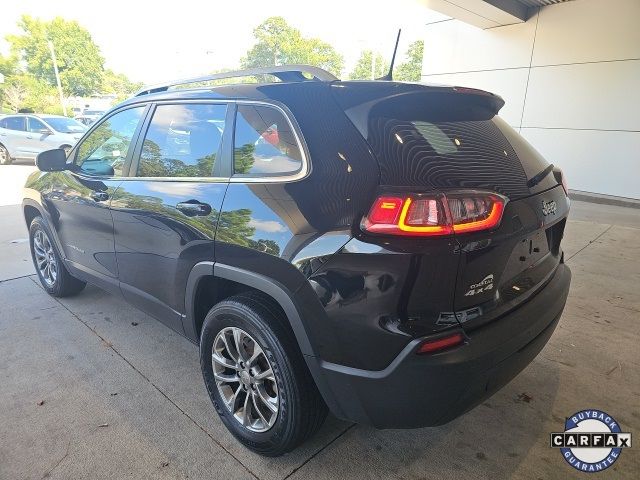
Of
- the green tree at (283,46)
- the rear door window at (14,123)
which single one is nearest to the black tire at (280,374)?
the rear door window at (14,123)

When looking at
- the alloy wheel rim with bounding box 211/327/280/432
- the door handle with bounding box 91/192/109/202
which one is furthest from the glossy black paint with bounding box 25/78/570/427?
the door handle with bounding box 91/192/109/202

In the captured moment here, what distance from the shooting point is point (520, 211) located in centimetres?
179

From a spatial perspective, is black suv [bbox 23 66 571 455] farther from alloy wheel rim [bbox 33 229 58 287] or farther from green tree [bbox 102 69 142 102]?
green tree [bbox 102 69 142 102]

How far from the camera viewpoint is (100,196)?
295 centimetres

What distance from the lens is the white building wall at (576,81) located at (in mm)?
8508

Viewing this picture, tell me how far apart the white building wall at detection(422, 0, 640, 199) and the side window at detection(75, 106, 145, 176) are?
9.44 meters

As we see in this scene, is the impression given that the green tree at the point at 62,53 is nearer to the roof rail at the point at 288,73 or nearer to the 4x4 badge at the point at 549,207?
the roof rail at the point at 288,73

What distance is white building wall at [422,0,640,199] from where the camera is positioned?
8.51m

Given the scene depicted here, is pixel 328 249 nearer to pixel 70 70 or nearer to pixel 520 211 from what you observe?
pixel 520 211

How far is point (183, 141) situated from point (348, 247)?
1403 millimetres

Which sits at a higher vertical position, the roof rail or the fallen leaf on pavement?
the roof rail

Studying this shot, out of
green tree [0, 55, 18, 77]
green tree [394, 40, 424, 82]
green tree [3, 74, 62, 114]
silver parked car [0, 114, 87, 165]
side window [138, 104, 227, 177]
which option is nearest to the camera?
side window [138, 104, 227, 177]

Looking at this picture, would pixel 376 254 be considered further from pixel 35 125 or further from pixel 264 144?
pixel 35 125

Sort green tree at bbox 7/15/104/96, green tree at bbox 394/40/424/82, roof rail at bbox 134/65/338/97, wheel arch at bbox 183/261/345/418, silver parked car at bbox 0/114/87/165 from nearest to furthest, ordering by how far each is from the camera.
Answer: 1. wheel arch at bbox 183/261/345/418
2. roof rail at bbox 134/65/338/97
3. silver parked car at bbox 0/114/87/165
4. green tree at bbox 7/15/104/96
5. green tree at bbox 394/40/424/82
